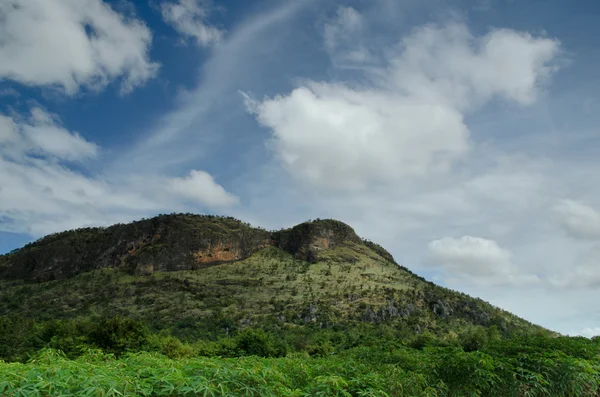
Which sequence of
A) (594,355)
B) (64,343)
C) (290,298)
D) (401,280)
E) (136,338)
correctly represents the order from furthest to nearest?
(401,280) → (290,298) → (136,338) → (64,343) → (594,355)

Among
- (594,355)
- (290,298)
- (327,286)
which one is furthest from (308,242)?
(594,355)

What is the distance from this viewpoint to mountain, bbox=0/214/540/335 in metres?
70.2

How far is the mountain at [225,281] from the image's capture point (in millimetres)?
70188

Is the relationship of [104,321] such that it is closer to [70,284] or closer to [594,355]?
[594,355]

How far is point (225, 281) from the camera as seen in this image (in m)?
89.1

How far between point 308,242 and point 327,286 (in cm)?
2640

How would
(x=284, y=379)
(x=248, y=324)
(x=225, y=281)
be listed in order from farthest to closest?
(x=225, y=281) < (x=248, y=324) < (x=284, y=379)

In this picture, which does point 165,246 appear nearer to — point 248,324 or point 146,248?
point 146,248

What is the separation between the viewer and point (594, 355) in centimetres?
1086

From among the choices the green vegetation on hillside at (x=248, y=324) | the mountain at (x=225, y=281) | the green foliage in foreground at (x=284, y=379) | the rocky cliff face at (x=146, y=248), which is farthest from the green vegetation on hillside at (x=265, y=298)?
the green foliage in foreground at (x=284, y=379)

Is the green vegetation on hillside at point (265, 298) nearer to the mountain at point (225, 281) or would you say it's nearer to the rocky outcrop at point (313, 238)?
the mountain at point (225, 281)

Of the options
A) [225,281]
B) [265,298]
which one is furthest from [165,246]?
[265,298]

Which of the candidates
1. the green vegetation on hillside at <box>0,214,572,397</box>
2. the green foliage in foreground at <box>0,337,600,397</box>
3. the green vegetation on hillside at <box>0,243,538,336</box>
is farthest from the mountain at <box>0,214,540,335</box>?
the green foliage in foreground at <box>0,337,600,397</box>

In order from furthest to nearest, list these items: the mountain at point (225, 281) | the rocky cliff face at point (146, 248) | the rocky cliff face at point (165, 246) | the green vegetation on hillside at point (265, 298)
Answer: the rocky cliff face at point (165, 246), the rocky cliff face at point (146, 248), the mountain at point (225, 281), the green vegetation on hillside at point (265, 298)
